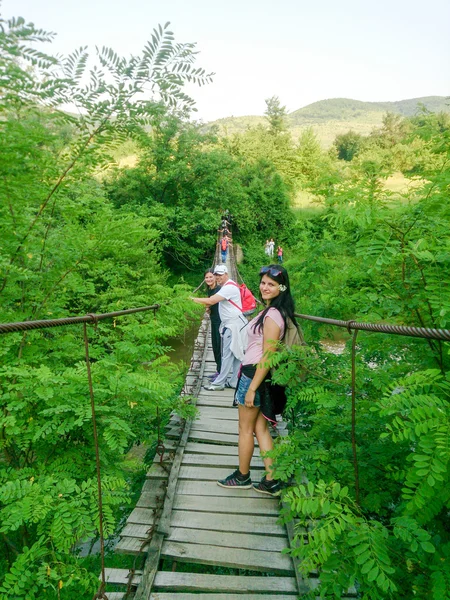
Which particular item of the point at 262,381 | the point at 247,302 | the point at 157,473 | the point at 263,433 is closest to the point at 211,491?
the point at 157,473

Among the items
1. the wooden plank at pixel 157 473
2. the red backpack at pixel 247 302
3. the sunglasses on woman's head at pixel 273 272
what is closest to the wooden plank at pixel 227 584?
the wooden plank at pixel 157 473

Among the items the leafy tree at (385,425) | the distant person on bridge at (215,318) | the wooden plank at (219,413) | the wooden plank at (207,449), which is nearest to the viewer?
the leafy tree at (385,425)

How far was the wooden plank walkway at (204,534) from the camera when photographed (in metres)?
1.88

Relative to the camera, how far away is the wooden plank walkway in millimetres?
1875

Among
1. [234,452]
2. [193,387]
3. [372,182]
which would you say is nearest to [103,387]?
[234,452]

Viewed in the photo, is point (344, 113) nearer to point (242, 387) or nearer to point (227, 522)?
point (242, 387)

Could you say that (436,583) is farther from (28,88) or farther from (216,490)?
(28,88)

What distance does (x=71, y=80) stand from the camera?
2.07 meters

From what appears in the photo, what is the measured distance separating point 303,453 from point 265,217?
2283cm

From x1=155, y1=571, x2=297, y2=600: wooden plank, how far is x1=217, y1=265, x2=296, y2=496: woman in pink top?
1.57ft

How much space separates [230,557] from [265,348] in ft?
3.64

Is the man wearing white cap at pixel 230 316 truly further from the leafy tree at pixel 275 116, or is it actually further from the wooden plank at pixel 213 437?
the leafy tree at pixel 275 116

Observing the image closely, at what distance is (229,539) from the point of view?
7.14ft

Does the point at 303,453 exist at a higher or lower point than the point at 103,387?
lower
